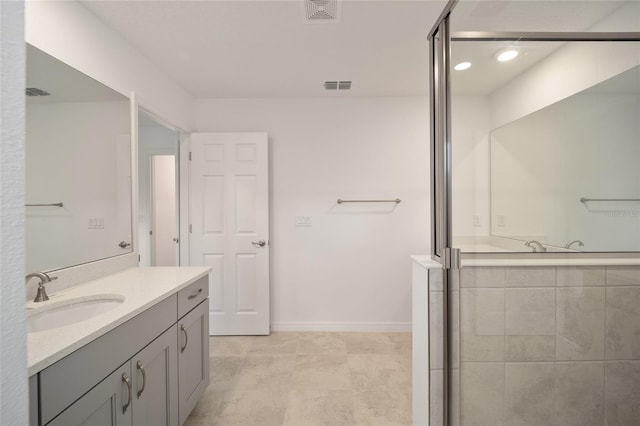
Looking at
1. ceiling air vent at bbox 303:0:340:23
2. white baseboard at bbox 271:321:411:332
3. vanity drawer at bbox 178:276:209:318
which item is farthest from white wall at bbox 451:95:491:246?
white baseboard at bbox 271:321:411:332

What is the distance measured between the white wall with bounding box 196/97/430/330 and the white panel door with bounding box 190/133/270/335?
0.18 m

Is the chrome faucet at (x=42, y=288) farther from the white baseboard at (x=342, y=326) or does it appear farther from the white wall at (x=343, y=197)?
the white baseboard at (x=342, y=326)

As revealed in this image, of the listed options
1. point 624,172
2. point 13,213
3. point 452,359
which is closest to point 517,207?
point 624,172

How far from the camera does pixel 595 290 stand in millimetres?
900

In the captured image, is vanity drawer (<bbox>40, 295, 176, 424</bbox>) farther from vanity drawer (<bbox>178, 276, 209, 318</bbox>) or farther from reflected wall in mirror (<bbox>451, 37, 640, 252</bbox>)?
reflected wall in mirror (<bbox>451, 37, 640, 252</bbox>)

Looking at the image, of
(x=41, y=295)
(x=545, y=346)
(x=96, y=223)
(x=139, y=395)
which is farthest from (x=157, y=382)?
(x=545, y=346)

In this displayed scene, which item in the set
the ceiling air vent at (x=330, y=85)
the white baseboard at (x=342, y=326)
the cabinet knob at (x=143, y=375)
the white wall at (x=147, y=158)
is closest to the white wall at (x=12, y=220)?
the cabinet knob at (x=143, y=375)

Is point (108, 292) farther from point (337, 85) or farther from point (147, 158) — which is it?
point (147, 158)

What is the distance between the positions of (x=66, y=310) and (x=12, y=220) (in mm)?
1223

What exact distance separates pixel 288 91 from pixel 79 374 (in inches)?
106

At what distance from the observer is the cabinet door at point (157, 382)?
1.26 m

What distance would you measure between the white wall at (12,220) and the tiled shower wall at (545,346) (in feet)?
4.31

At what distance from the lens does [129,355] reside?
121 centimetres

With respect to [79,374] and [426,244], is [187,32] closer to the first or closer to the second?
[79,374]
